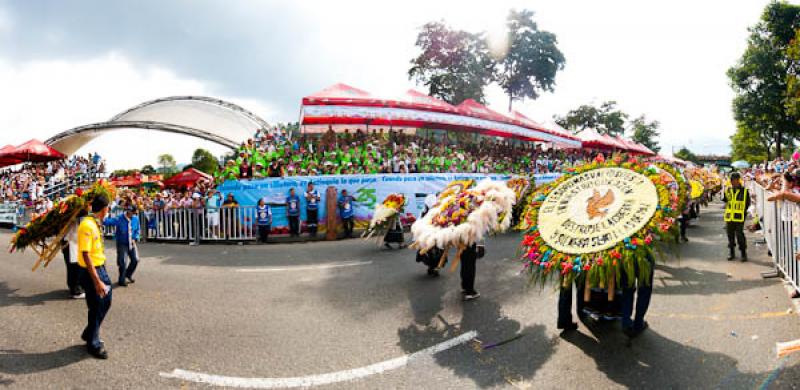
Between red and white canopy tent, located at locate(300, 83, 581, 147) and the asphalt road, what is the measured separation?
34.6 feet

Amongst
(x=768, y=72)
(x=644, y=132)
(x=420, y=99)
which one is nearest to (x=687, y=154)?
(x=644, y=132)

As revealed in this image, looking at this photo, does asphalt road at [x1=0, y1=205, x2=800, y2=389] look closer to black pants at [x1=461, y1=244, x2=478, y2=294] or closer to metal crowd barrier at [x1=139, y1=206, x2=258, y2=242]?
black pants at [x1=461, y1=244, x2=478, y2=294]

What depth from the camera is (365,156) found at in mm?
14961

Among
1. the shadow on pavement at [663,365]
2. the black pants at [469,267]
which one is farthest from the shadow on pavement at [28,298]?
the shadow on pavement at [663,365]

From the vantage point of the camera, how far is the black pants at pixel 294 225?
37.3ft

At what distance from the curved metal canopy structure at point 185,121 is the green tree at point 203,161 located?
743cm

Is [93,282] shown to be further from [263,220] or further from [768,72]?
[768,72]

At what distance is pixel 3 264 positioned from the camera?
26.9 ft

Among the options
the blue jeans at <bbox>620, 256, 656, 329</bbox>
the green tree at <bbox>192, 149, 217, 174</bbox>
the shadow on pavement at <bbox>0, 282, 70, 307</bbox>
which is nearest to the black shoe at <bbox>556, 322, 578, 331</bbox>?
the blue jeans at <bbox>620, 256, 656, 329</bbox>

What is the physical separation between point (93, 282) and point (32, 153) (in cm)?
2643

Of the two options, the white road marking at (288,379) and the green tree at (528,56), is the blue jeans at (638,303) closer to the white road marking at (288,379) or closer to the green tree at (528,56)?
the white road marking at (288,379)

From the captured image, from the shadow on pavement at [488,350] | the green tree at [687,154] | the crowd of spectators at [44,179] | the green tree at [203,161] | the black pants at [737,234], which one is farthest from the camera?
the green tree at [687,154]

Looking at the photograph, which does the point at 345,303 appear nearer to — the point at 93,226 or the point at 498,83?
the point at 93,226

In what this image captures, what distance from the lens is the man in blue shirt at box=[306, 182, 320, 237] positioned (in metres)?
11.5
